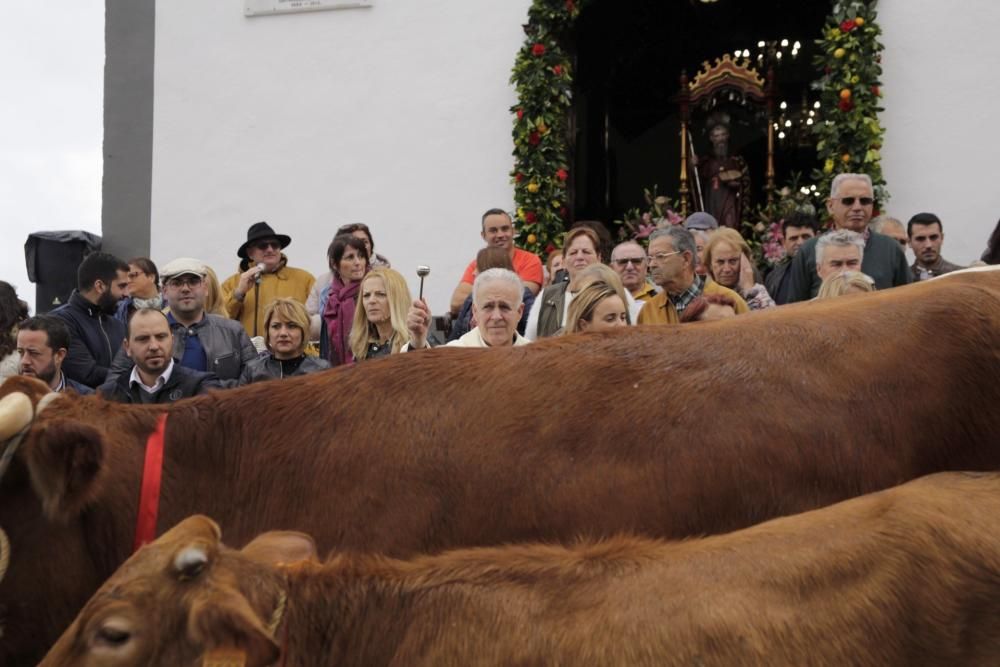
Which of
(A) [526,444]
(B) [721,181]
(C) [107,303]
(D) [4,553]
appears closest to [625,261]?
(C) [107,303]

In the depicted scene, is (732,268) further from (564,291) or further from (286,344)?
(286,344)

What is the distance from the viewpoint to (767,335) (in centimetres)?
492

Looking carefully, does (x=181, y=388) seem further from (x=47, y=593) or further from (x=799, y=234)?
(x=799, y=234)

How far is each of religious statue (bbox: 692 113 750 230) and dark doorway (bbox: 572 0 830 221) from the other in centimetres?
93

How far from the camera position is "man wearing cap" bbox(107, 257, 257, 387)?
877 cm

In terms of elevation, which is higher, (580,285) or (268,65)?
(268,65)

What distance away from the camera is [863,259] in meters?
8.91

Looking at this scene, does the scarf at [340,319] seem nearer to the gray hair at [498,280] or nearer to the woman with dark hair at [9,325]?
the woman with dark hair at [9,325]

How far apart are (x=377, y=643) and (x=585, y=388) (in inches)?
49.5

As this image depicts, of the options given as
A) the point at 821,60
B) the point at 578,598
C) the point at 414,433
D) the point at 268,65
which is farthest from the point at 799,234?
the point at 578,598

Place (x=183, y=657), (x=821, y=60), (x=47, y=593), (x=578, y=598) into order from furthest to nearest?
1. (x=821, y=60)
2. (x=47, y=593)
3. (x=578, y=598)
4. (x=183, y=657)

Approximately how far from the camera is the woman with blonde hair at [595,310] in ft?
21.2

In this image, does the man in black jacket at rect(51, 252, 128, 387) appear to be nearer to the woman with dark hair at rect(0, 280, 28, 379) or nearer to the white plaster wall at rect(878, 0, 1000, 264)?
the woman with dark hair at rect(0, 280, 28, 379)

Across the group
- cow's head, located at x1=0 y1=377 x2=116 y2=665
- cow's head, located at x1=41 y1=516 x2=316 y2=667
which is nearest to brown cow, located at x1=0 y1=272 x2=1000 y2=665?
cow's head, located at x1=0 y1=377 x2=116 y2=665
